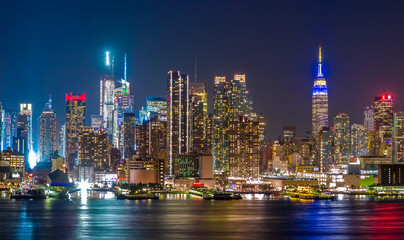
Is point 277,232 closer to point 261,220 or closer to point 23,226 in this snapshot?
point 261,220

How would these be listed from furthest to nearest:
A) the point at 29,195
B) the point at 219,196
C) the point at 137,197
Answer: the point at 29,195
the point at 137,197
the point at 219,196

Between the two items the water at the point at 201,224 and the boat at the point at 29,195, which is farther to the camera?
the boat at the point at 29,195

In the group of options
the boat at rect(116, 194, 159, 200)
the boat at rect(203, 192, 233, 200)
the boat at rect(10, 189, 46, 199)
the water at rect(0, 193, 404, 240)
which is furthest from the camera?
the boat at rect(10, 189, 46, 199)

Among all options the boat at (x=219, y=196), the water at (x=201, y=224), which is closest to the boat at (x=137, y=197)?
the boat at (x=219, y=196)

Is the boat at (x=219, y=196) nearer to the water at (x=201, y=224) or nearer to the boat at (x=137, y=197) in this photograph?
the boat at (x=137, y=197)

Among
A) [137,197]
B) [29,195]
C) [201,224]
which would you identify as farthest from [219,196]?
[201,224]

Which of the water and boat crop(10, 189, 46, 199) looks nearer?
the water

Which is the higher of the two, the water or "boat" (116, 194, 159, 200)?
the water

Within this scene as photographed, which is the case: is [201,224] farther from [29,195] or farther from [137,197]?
[29,195]

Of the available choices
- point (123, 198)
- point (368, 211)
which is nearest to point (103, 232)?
point (368, 211)

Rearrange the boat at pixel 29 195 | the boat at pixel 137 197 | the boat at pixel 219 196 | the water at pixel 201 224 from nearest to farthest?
the water at pixel 201 224, the boat at pixel 219 196, the boat at pixel 137 197, the boat at pixel 29 195

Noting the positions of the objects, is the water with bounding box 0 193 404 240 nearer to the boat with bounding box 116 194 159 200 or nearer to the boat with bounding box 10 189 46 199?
the boat with bounding box 116 194 159 200

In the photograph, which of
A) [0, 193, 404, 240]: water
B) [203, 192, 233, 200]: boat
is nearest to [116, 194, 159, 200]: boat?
[203, 192, 233, 200]: boat

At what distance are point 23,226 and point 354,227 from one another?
38229 millimetres
